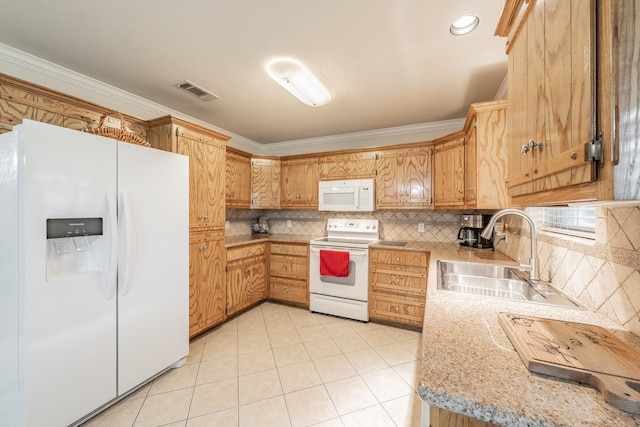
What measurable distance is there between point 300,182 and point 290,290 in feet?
5.12

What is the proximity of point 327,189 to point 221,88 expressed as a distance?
69.3 inches

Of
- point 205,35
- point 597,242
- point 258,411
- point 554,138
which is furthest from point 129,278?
point 597,242

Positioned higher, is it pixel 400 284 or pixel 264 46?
pixel 264 46

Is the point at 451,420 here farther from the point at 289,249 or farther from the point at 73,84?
the point at 73,84

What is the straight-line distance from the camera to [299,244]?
3.37m

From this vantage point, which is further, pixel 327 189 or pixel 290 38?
pixel 327 189

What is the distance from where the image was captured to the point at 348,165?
135 inches

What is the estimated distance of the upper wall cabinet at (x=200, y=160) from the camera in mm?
2301

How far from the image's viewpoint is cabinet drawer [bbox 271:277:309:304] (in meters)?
3.32

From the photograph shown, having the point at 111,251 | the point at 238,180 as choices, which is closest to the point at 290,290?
the point at 238,180

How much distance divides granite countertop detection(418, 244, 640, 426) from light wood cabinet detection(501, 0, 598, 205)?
457 millimetres

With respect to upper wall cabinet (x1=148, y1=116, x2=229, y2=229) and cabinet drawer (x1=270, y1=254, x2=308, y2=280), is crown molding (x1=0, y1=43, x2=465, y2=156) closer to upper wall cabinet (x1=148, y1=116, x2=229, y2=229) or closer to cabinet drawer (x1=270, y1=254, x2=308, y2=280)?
upper wall cabinet (x1=148, y1=116, x2=229, y2=229)

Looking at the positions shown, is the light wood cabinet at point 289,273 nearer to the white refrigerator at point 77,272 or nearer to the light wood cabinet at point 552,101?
the white refrigerator at point 77,272

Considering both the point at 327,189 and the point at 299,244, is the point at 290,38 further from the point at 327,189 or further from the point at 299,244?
the point at 299,244
